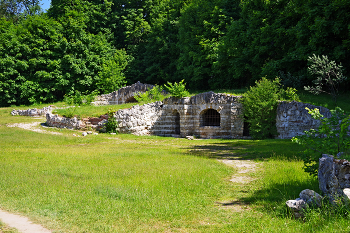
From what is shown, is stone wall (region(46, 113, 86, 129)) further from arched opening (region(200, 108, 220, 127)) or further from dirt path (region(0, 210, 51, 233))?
dirt path (region(0, 210, 51, 233))

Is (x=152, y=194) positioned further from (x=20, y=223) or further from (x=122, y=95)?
(x=122, y=95)

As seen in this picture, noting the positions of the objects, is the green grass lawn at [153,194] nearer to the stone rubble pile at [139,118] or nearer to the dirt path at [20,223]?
the dirt path at [20,223]

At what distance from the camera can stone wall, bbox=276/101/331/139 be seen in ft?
61.7

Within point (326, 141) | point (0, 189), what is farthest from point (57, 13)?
point (326, 141)

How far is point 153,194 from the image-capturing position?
761cm

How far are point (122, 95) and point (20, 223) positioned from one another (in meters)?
31.7

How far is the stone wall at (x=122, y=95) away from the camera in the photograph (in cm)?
3669

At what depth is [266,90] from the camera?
20.7m

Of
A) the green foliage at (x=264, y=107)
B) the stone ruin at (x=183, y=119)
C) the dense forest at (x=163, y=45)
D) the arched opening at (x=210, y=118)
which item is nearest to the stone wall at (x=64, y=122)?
the stone ruin at (x=183, y=119)

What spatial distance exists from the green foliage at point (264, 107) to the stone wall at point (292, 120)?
535 mm

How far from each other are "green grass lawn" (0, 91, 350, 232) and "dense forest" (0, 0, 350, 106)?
13458 millimetres

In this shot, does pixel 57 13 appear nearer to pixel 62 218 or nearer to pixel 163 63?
pixel 163 63

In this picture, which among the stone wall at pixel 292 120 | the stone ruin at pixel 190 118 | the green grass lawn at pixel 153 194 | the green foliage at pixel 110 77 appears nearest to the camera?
the green grass lawn at pixel 153 194

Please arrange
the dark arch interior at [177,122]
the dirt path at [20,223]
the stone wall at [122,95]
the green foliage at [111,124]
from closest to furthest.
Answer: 1. the dirt path at [20,223]
2. the green foliage at [111,124]
3. the dark arch interior at [177,122]
4. the stone wall at [122,95]
